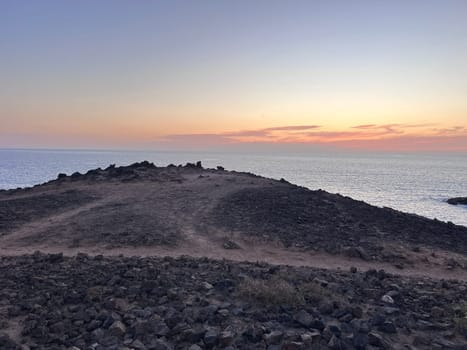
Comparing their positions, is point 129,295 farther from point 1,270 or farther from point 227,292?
point 1,270

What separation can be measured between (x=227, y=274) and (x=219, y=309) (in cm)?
246

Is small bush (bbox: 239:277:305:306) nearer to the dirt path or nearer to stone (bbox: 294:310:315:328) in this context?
stone (bbox: 294:310:315:328)

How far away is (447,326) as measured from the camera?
830 centimetres

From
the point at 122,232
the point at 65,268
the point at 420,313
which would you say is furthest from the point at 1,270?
the point at 420,313

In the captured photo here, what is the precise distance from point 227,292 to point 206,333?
212cm

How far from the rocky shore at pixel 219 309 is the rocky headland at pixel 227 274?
0.09ft

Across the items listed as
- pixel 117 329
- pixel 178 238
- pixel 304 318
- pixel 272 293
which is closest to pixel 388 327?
pixel 304 318

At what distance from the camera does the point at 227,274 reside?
1109 cm

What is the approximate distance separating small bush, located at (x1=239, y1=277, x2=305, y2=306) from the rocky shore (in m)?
0.02

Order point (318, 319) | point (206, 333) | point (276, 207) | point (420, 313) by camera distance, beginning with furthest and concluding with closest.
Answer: point (276, 207) → point (420, 313) → point (318, 319) → point (206, 333)

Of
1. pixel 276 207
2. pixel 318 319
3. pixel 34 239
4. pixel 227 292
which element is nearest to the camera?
pixel 318 319

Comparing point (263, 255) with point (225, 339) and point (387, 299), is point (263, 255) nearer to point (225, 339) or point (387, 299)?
point (387, 299)

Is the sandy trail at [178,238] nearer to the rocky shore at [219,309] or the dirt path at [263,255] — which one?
the dirt path at [263,255]

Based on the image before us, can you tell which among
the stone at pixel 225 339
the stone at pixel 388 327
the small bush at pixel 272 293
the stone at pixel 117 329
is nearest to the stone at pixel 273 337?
the stone at pixel 225 339
